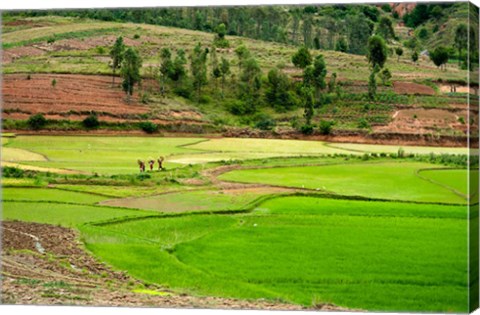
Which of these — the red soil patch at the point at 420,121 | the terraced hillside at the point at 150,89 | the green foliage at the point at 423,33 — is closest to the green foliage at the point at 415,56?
the terraced hillside at the point at 150,89

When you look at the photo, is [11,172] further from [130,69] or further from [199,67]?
[199,67]

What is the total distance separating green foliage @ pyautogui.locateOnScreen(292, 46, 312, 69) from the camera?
16422 mm

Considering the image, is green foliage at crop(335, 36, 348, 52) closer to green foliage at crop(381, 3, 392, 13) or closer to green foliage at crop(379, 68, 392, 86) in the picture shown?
green foliage at crop(379, 68, 392, 86)

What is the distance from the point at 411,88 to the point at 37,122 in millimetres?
5897

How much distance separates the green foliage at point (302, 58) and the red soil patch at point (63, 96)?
2502 millimetres

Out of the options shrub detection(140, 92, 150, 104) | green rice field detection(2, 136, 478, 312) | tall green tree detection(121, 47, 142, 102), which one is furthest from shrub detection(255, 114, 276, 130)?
tall green tree detection(121, 47, 142, 102)

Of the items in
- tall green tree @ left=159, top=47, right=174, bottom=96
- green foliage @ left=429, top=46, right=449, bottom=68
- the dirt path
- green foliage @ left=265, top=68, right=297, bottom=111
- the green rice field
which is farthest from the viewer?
tall green tree @ left=159, top=47, right=174, bottom=96

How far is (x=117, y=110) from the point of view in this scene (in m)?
16.9

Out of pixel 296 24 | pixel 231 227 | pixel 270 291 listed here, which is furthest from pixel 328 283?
pixel 296 24

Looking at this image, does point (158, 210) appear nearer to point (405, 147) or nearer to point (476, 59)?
point (405, 147)

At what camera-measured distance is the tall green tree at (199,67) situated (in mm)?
17031

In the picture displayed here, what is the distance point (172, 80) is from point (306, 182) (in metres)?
2.87

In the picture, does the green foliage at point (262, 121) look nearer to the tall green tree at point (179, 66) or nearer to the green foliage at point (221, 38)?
the green foliage at point (221, 38)

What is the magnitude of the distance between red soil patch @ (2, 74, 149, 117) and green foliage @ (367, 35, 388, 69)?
3.68 metres
